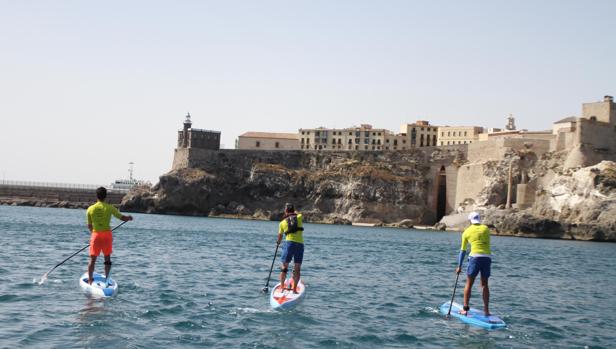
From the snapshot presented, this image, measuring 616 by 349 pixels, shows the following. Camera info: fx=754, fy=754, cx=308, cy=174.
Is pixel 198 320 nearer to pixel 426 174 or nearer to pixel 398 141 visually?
pixel 426 174

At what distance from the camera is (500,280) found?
30641mm

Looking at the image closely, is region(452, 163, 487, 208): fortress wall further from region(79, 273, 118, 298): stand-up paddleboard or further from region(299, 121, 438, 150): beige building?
region(79, 273, 118, 298): stand-up paddleboard

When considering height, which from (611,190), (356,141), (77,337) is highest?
(356,141)

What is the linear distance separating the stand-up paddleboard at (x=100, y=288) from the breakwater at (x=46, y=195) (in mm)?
128179

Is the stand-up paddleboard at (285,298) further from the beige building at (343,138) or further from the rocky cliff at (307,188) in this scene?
the beige building at (343,138)

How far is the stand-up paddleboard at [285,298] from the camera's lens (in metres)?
19.5

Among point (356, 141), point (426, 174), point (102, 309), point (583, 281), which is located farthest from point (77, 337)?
point (356, 141)

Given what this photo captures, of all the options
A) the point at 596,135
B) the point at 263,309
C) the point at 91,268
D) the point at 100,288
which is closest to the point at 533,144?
the point at 596,135

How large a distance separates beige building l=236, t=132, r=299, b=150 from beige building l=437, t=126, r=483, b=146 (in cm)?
2947

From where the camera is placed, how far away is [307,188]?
425ft

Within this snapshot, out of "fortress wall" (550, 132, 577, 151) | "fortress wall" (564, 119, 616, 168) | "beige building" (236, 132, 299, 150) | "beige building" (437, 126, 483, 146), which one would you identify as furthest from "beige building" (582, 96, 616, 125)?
"beige building" (236, 132, 299, 150)

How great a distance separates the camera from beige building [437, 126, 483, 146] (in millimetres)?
146512

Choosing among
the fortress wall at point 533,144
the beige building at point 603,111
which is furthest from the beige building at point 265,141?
the beige building at point 603,111

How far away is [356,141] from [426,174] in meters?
27.7
